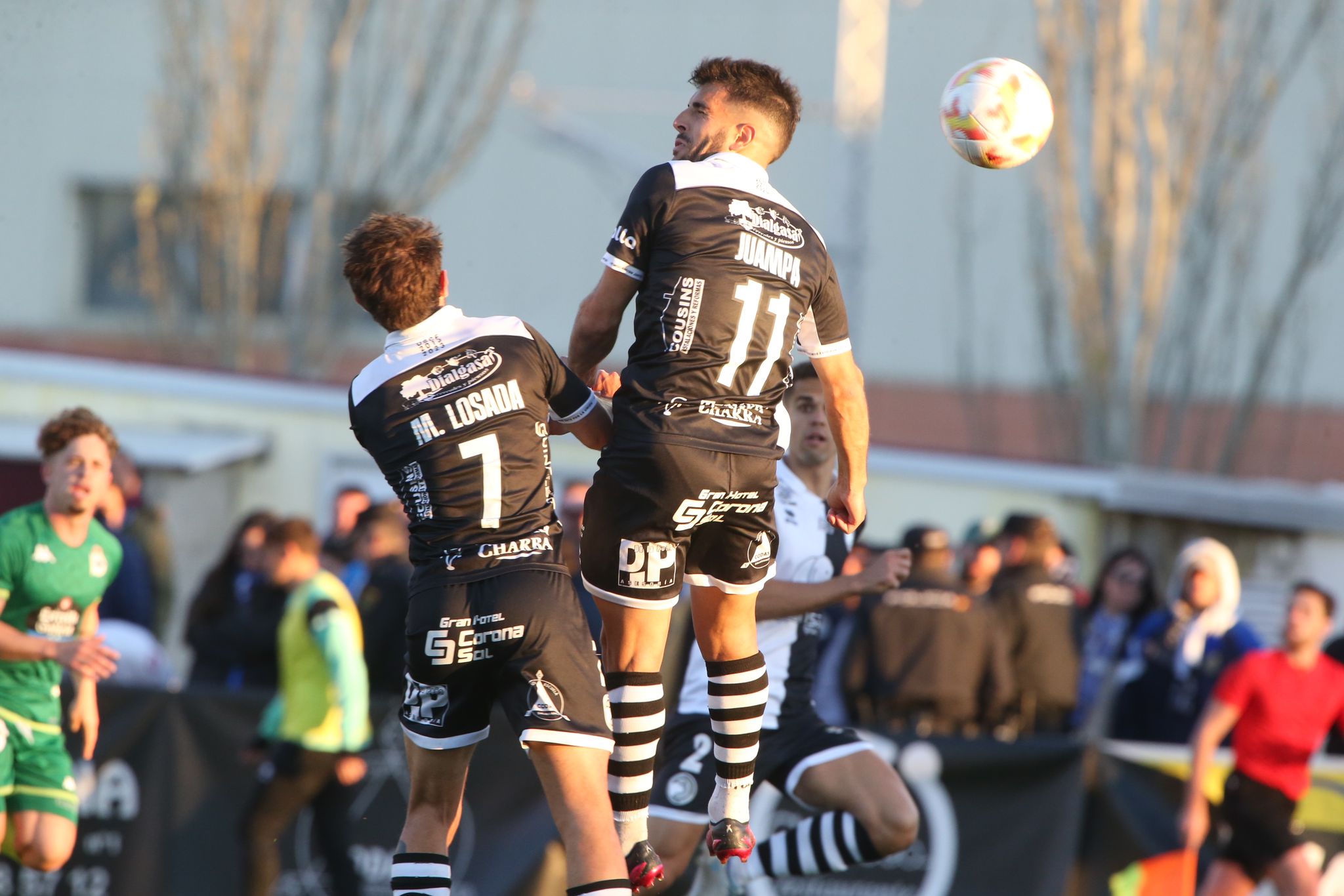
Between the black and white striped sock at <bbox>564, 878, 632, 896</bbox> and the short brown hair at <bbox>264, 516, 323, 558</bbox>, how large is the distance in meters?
4.42

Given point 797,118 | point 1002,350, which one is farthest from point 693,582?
point 1002,350

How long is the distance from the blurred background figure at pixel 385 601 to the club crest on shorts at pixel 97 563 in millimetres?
2168

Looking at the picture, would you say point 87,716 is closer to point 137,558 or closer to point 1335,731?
point 137,558

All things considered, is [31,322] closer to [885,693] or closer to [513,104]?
[513,104]

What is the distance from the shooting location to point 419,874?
5871mm

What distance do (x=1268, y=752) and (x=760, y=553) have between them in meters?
4.66

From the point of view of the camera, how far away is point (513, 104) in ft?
78.6

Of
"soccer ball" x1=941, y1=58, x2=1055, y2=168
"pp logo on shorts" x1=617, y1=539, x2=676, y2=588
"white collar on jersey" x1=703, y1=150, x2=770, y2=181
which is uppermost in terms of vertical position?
"soccer ball" x1=941, y1=58, x2=1055, y2=168

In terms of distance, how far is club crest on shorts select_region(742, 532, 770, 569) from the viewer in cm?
591

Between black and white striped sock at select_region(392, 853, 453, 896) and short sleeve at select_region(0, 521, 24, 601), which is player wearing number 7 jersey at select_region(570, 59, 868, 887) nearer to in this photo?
black and white striped sock at select_region(392, 853, 453, 896)

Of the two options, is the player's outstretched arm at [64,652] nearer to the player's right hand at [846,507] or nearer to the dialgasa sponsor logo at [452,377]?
the dialgasa sponsor logo at [452,377]

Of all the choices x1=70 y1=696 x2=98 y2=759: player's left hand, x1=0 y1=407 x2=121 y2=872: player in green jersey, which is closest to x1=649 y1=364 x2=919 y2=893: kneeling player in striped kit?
x1=70 y1=696 x2=98 y2=759: player's left hand

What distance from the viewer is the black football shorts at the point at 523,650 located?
18.2 feet

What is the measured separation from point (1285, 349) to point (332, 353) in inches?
478
